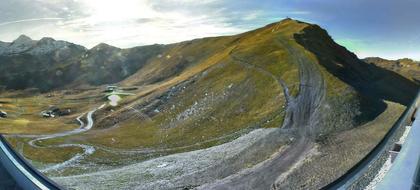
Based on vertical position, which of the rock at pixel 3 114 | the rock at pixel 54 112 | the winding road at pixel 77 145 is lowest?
the winding road at pixel 77 145

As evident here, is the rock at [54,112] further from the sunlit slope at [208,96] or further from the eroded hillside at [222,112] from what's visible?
the sunlit slope at [208,96]

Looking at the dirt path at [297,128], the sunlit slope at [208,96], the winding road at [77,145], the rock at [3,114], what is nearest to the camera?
the dirt path at [297,128]

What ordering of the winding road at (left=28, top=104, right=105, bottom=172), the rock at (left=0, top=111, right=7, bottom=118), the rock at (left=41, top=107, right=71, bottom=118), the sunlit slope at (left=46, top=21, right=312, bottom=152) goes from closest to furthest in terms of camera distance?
1. the sunlit slope at (left=46, top=21, right=312, bottom=152)
2. the winding road at (left=28, top=104, right=105, bottom=172)
3. the rock at (left=41, top=107, right=71, bottom=118)
4. the rock at (left=0, top=111, right=7, bottom=118)


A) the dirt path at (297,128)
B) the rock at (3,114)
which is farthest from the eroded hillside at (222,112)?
the rock at (3,114)

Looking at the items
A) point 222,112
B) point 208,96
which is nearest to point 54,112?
point 208,96

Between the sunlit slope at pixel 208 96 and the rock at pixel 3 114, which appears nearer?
the sunlit slope at pixel 208 96

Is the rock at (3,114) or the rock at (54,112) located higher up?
the rock at (54,112)

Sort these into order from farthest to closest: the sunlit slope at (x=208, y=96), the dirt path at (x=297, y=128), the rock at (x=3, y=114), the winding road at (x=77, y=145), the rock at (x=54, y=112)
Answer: the rock at (x=3, y=114)
the rock at (x=54, y=112)
the winding road at (x=77, y=145)
the sunlit slope at (x=208, y=96)
the dirt path at (x=297, y=128)

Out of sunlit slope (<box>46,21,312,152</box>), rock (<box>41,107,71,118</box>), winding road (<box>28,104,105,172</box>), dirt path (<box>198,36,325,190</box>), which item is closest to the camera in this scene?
dirt path (<box>198,36,325,190</box>)

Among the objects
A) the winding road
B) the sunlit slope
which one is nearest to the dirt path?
the sunlit slope

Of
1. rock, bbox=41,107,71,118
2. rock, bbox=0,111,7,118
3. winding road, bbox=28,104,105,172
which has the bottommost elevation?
winding road, bbox=28,104,105,172

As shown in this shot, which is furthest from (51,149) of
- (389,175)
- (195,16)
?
(389,175)

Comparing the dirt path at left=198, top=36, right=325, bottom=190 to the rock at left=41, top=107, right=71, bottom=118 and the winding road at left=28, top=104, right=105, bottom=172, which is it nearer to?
the winding road at left=28, top=104, right=105, bottom=172

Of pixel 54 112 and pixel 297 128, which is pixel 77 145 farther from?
pixel 297 128
